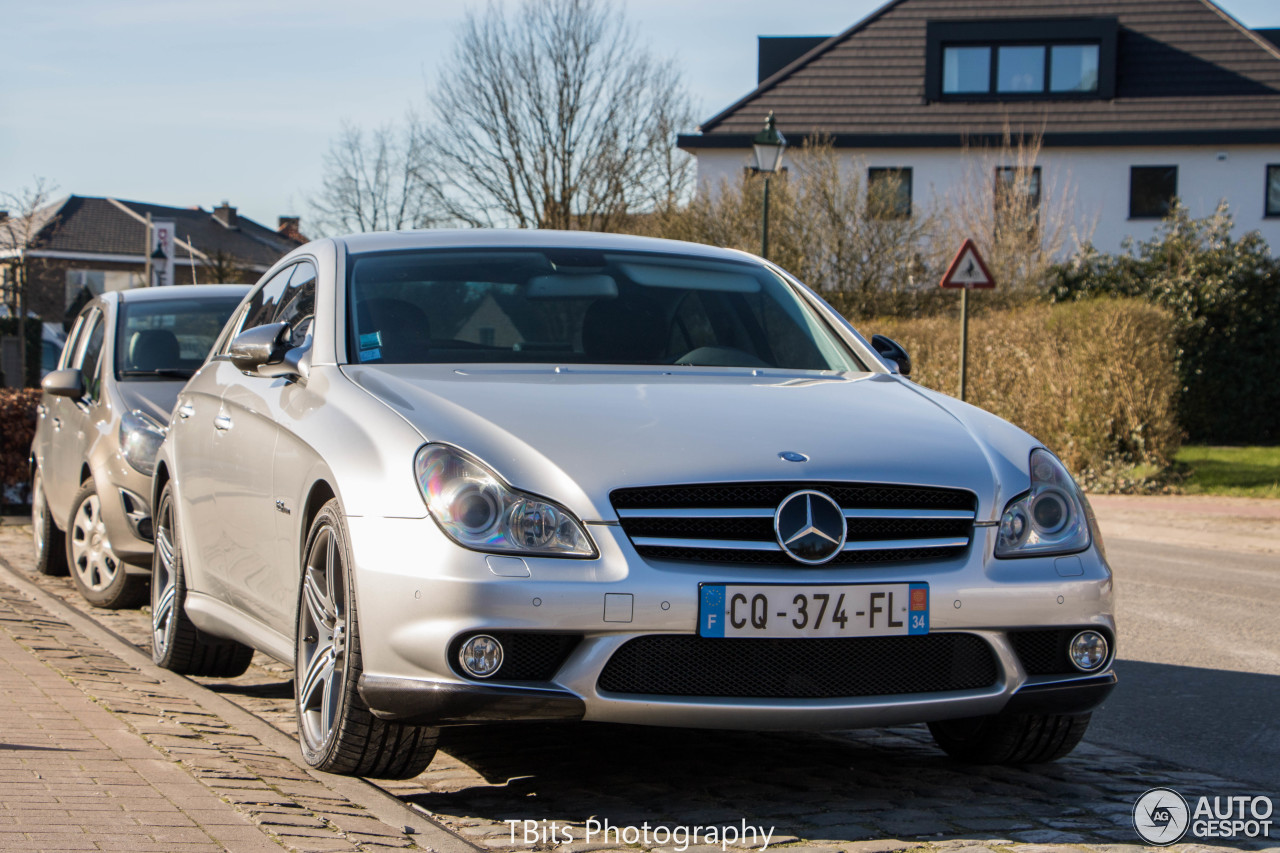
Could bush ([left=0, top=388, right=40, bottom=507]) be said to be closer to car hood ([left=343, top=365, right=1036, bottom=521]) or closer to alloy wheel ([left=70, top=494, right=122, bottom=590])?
alloy wheel ([left=70, top=494, right=122, bottom=590])

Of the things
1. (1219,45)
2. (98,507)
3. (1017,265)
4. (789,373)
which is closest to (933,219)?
(1017,265)

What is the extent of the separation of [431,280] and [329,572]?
135 cm

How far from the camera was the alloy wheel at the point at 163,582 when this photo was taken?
630cm

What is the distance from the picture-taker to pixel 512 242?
565 cm

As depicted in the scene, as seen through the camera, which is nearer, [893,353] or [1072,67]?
[893,353]

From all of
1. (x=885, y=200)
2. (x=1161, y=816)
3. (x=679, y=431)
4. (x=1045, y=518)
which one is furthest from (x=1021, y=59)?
(x=679, y=431)

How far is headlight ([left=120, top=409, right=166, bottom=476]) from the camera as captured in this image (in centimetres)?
814

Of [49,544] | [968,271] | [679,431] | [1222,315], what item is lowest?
[49,544]

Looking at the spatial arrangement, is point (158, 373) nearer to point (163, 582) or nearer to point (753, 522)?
point (163, 582)

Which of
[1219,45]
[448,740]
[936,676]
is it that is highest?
[1219,45]

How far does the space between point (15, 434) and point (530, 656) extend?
431 inches

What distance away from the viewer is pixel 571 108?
38250mm

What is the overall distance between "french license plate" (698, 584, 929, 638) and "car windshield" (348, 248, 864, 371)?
144 centimetres

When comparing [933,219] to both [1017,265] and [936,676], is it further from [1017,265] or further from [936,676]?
[936,676]
